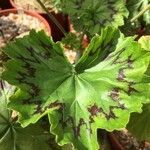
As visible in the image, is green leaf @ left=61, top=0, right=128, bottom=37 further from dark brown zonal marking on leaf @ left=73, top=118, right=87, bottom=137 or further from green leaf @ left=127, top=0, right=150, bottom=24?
dark brown zonal marking on leaf @ left=73, top=118, right=87, bottom=137

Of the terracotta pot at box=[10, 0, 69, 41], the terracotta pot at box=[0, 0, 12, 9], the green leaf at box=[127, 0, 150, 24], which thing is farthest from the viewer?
the terracotta pot at box=[0, 0, 12, 9]

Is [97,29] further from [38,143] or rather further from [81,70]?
[38,143]

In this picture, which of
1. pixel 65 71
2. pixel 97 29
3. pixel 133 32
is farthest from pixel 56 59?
pixel 133 32

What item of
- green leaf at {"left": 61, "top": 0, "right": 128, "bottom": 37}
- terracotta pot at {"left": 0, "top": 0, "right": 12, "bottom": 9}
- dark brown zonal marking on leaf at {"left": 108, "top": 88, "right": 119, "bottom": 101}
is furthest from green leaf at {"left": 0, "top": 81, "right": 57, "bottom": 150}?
terracotta pot at {"left": 0, "top": 0, "right": 12, "bottom": 9}

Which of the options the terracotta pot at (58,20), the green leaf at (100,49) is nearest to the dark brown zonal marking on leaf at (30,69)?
the green leaf at (100,49)

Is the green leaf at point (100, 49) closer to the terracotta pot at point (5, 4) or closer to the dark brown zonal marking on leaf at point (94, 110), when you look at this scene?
the dark brown zonal marking on leaf at point (94, 110)

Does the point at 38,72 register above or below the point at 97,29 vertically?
above

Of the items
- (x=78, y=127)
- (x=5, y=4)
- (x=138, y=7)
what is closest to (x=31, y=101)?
(x=78, y=127)
